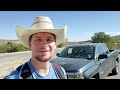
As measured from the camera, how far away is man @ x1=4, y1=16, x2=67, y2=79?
6.09ft

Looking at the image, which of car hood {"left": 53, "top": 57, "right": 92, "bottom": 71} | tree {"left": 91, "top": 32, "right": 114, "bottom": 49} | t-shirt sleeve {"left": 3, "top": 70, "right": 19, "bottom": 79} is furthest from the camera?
car hood {"left": 53, "top": 57, "right": 92, "bottom": 71}

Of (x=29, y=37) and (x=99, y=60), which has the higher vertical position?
(x=29, y=37)

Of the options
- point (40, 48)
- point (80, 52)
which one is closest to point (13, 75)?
point (40, 48)

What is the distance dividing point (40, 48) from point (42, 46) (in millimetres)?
23

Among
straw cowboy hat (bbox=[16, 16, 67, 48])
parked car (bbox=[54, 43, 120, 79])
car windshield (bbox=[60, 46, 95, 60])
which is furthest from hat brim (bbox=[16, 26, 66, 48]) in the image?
car windshield (bbox=[60, 46, 95, 60])

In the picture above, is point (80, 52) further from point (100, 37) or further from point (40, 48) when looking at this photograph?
point (40, 48)

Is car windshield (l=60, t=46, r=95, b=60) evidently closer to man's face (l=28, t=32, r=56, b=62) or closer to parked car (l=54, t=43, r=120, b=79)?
parked car (l=54, t=43, r=120, b=79)

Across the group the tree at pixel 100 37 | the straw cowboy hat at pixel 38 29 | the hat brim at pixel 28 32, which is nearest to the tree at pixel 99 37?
the tree at pixel 100 37

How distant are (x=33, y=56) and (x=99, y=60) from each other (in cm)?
351
